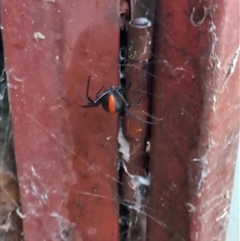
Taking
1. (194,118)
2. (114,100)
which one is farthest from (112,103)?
(194,118)

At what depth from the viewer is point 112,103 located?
0.53m

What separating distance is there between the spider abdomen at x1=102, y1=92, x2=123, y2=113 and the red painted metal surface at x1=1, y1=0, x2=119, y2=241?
22mm

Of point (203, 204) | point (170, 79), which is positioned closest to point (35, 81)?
point (170, 79)

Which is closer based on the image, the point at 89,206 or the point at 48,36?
the point at 48,36

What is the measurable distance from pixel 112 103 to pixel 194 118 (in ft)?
0.35

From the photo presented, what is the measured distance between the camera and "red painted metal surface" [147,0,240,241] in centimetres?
49

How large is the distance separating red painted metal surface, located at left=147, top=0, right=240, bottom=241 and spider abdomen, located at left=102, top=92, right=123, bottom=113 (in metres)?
0.05

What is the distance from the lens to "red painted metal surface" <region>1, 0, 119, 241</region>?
21.0 inches

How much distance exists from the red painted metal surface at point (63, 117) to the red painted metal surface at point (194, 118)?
0.06 m

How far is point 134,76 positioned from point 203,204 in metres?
0.20

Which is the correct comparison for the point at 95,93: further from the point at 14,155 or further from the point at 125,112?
the point at 14,155

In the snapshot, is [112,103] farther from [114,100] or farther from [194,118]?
[194,118]

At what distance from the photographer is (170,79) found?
0.54 metres

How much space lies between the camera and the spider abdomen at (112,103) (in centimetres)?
52
